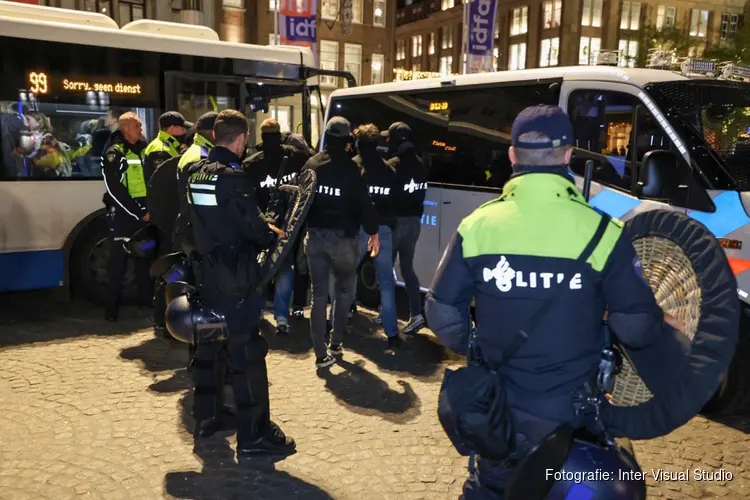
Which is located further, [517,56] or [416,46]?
[416,46]

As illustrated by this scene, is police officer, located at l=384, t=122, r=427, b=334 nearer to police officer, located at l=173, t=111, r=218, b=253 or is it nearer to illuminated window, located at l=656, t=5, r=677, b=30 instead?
police officer, located at l=173, t=111, r=218, b=253

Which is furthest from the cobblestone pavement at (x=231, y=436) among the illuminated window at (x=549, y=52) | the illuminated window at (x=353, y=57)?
the illuminated window at (x=549, y=52)

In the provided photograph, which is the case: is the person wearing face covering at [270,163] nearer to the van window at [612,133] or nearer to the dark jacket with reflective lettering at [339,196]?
the dark jacket with reflective lettering at [339,196]

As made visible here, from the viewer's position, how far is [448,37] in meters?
63.5

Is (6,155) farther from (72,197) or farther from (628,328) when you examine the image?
(628,328)

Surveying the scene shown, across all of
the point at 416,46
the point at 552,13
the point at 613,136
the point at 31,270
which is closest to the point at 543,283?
the point at 613,136

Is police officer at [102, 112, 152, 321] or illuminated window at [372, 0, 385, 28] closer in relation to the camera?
police officer at [102, 112, 152, 321]

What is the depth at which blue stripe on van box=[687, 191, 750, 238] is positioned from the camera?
14.6ft

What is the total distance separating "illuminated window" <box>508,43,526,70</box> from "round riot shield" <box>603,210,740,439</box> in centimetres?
5390

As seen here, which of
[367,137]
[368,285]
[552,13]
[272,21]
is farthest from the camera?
[552,13]

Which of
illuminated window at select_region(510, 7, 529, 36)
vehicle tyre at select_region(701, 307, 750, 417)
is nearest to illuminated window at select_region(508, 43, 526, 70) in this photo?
illuminated window at select_region(510, 7, 529, 36)

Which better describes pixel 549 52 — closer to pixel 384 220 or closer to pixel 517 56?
pixel 517 56

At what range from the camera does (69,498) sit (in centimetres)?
359

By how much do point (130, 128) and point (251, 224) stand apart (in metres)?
3.32
